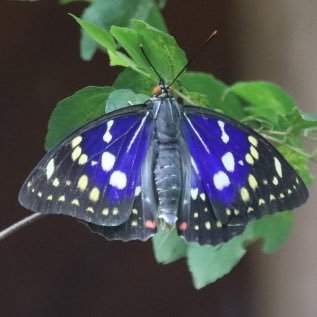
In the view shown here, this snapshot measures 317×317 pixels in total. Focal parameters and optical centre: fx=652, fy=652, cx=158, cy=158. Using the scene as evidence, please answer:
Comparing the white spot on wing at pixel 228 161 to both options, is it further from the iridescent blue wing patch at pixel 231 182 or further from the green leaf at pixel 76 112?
the green leaf at pixel 76 112

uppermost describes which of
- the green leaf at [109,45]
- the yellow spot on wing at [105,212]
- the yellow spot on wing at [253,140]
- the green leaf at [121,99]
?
the green leaf at [109,45]

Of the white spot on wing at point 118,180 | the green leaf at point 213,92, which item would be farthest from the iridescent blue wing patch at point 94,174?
the green leaf at point 213,92

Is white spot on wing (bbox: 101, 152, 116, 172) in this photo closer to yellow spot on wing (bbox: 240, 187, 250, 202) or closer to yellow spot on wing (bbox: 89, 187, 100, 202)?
yellow spot on wing (bbox: 89, 187, 100, 202)

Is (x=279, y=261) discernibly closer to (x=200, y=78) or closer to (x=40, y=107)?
(x=40, y=107)

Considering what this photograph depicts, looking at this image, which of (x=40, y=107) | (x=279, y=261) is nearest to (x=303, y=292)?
(x=279, y=261)

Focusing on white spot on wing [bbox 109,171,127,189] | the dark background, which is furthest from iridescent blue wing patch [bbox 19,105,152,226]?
the dark background

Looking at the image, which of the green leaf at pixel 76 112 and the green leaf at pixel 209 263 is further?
the green leaf at pixel 209 263
